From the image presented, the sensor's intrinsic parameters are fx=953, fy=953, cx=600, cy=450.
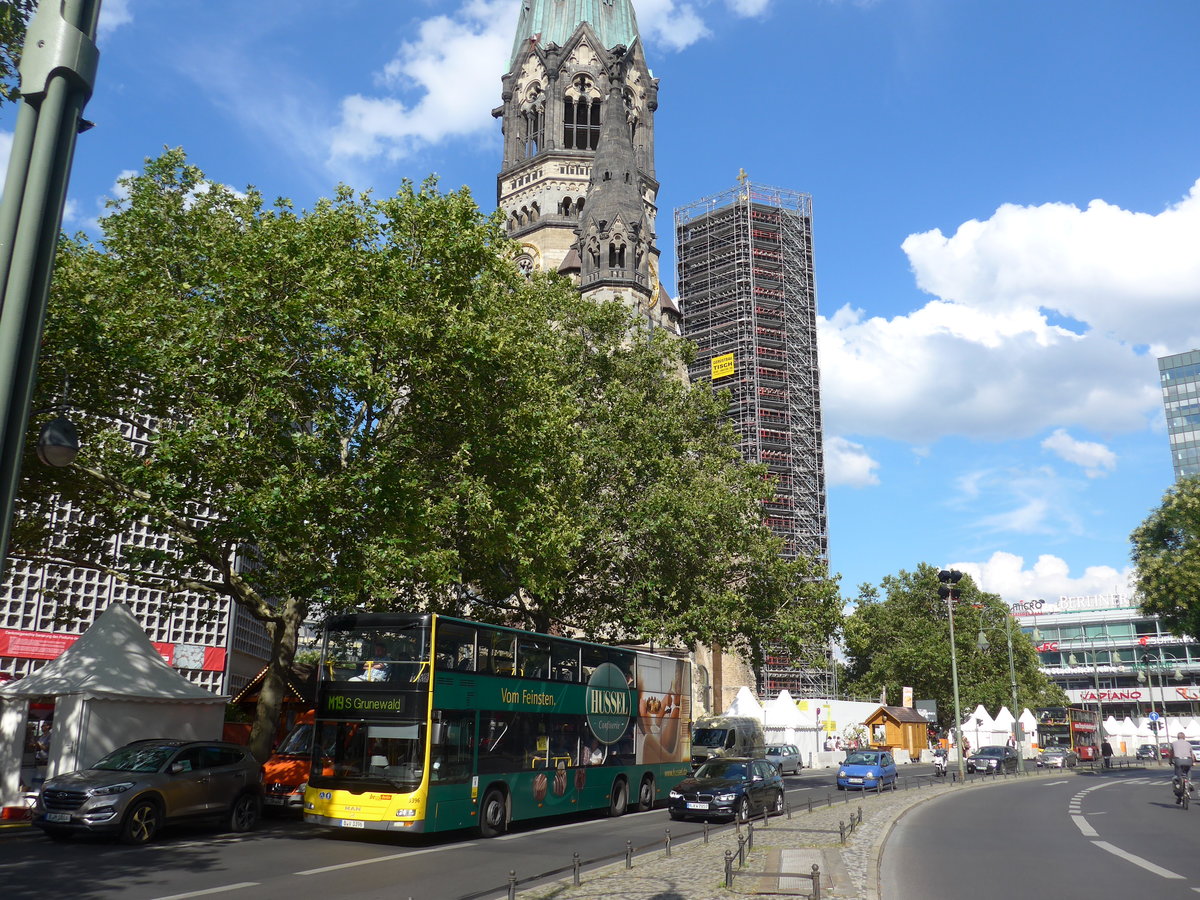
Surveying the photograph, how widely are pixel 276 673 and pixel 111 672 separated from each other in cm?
352

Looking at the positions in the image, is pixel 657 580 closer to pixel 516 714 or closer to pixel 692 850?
pixel 516 714

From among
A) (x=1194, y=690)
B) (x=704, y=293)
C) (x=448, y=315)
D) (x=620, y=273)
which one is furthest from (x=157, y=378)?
(x=1194, y=690)

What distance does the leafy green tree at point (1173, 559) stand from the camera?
146 feet

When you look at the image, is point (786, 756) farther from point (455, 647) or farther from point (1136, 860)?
point (455, 647)

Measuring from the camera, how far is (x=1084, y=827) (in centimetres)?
2094

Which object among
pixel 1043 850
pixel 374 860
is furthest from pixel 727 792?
pixel 374 860

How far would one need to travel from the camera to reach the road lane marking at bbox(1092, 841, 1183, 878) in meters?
14.0

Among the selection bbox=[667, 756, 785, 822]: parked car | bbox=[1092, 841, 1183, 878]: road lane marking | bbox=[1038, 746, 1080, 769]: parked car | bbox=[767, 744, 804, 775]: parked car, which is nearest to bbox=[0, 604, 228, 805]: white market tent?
bbox=[667, 756, 785, 822]: parked car

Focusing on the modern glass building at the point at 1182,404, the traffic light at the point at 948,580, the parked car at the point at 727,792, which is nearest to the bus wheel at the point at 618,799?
the parked car at the point at 727,792

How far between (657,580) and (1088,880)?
19770 millimetres

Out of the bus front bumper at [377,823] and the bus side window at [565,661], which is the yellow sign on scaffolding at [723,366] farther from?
the bus front bumper at [377,823]

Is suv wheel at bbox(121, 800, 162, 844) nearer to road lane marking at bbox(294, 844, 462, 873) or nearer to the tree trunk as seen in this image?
road lane marking at bbox(294, 844, 462, 873)

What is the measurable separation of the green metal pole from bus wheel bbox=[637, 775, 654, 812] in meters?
23.4

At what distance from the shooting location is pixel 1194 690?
110 meters
